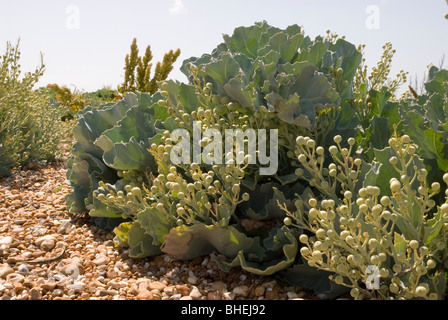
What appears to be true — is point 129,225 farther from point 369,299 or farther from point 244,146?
point 369,299

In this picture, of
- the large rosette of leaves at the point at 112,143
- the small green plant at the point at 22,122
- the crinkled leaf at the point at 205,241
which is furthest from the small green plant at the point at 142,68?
the crinkled leaf at the point at 205,241

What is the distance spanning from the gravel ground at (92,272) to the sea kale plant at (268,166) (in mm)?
94

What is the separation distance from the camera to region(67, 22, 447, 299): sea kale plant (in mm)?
2121

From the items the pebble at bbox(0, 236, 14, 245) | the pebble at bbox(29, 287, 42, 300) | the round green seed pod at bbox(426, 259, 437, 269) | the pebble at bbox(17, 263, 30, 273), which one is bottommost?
the pebble at bbox(29, 287, 42, 300)

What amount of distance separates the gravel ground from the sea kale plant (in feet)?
0.31

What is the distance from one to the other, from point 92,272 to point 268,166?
3.99 feet

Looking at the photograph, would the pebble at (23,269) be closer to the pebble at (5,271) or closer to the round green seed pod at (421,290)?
the pebble at (5,271)

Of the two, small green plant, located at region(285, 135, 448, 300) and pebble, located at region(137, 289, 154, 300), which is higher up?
small green plant, located at region(285, 135, 448, 300)

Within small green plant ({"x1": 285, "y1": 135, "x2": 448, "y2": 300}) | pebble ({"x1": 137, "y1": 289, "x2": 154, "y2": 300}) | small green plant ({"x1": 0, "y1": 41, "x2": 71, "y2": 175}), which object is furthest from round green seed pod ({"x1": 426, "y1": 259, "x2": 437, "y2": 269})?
small green plant ({"x1": 0, "y1": 41, "x2": 71, "y2": 175})

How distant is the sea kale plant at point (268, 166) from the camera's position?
212cm

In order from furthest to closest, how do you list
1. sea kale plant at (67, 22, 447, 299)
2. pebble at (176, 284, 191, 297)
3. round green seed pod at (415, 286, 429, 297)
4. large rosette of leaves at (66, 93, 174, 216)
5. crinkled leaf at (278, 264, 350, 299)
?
large rosette of leaves at (66, 93, 174, 216), pebble at (176, 284, 191, 297), crinkled leaf at (278, 264, 350, 299), sea kale plant at (67, 22, 447, 299), round green seed pod at (415, 286, 429, 297)

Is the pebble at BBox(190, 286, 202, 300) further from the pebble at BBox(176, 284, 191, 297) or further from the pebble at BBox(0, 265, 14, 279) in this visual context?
the pebble at BBox(0, 265, 14, 279)
